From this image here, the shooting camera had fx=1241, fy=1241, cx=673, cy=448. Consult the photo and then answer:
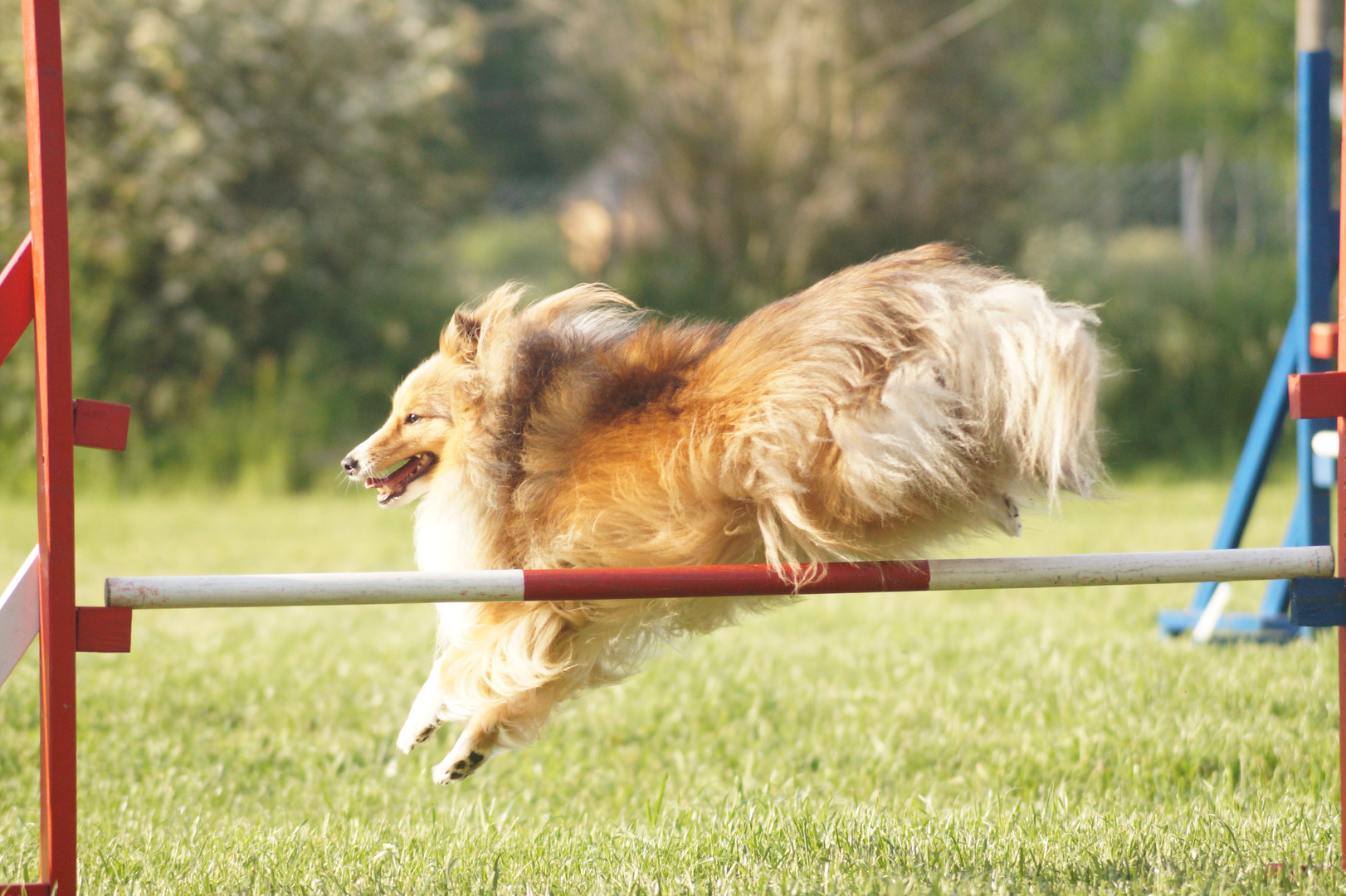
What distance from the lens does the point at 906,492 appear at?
2518 mm

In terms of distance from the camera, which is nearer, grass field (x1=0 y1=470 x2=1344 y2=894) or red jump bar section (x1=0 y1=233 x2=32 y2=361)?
red jump bar section (x1=0 y1=233 x2=32 y2=361)

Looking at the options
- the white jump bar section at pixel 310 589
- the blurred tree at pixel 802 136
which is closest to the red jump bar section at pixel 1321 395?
the white jump bar section at pixel 310 589

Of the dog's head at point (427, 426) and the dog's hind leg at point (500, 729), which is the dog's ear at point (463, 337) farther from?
the dog's hind leg at point (500, 729)

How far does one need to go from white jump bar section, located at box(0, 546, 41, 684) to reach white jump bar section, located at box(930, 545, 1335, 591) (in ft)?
5.82

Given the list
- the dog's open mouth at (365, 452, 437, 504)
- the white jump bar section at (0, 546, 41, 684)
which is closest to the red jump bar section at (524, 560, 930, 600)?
Result: the dog's open mouth at (365, 452, 437, 504)

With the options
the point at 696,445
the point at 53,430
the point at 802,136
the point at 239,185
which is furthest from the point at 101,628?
the point at 802,136

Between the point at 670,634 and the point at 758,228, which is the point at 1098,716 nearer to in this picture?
the point at 670,634

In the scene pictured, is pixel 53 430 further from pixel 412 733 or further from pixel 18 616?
pixel 412 733

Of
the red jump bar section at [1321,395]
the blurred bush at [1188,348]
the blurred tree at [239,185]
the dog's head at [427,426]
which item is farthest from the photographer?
the blurred bush at [1188,348]

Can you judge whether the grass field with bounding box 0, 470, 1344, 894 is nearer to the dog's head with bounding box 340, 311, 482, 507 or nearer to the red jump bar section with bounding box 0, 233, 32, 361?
the dog's head with bounding box 340, 311, 482, 507

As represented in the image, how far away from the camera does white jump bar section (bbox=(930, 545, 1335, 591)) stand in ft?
8.24

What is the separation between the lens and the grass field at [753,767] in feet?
9.52

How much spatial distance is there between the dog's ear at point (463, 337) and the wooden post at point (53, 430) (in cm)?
91

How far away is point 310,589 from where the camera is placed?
238cm
